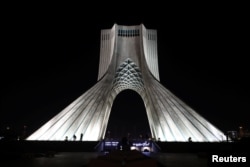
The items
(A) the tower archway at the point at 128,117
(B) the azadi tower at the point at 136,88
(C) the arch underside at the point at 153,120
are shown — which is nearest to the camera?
(C) the arch underside at the point at 153,120

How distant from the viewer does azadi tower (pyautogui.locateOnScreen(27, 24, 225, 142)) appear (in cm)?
1330

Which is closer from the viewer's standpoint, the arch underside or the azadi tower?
the arch underside

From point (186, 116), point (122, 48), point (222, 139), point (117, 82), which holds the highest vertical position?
point (122, 48)

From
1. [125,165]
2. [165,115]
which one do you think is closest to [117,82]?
[165,115]

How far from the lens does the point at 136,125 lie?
28.7 m

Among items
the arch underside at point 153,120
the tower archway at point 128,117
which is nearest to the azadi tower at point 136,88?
the arch underside at point 153,120

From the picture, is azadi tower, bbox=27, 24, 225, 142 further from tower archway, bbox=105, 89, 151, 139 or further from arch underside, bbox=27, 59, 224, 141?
tower archway, bbox=105, 89, 151, 139

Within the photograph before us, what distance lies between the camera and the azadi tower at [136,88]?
13.3 metres

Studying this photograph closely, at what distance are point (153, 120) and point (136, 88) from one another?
608 cm

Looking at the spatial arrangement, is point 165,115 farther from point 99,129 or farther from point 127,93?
point 127,93

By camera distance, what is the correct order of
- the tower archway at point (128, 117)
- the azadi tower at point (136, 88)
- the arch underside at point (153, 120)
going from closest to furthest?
the arch underside at point (153, 120)
the azadi tower at point (136, 88)
the tower archway at point (128, 117)

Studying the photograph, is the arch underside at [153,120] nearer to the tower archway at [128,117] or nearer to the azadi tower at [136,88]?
the azadi tower at [136,88]

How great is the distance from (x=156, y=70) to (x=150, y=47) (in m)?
1.79

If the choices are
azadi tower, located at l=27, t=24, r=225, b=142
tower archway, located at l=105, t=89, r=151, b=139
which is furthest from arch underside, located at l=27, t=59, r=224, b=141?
tower archway, located at l=105, t=89, r=151, b=139
